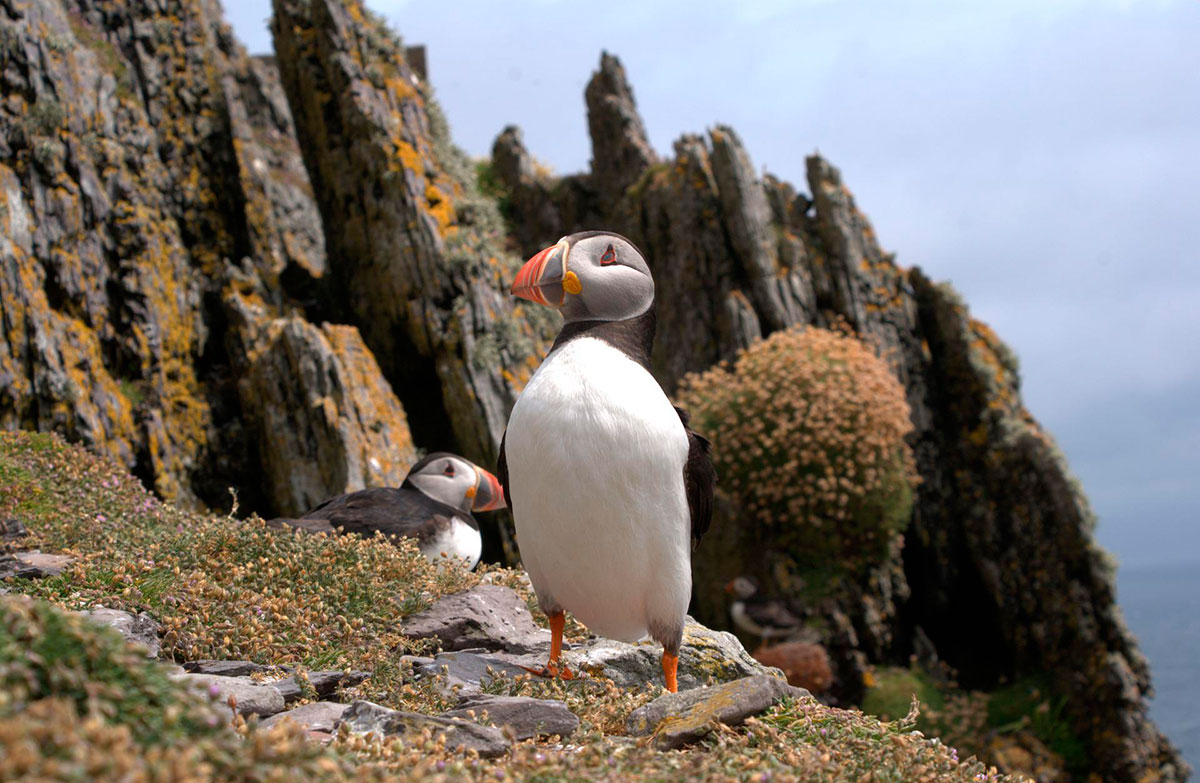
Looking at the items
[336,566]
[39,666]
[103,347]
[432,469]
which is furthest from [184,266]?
[39,666]

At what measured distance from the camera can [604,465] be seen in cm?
392

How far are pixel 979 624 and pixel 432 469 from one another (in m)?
11.9

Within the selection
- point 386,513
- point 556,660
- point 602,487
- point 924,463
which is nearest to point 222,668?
point 556,660

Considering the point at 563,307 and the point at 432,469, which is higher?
the point at 563,307

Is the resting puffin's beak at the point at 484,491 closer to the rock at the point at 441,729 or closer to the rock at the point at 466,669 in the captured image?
the rock at the point at 466,669

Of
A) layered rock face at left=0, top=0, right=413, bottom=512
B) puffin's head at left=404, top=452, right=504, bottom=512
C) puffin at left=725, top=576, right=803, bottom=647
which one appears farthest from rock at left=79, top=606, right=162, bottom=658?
puffin at left=725, top=576, right=803, bottom=647

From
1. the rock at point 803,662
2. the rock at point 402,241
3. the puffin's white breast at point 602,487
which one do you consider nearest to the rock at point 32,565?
the puffin's white breast at point 602,487

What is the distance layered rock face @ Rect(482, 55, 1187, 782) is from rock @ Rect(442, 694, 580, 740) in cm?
1061

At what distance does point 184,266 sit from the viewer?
11203mm

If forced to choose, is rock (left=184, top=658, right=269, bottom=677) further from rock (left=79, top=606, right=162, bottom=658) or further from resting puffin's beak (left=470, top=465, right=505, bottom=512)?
resting puffin's beak (left=470, top=465, right=505, bottom=512)

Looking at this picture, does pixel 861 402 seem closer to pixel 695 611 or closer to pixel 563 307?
pixel 695 611

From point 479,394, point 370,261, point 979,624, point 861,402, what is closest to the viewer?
point 479,394

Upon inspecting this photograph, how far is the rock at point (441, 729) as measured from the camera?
2844 mm

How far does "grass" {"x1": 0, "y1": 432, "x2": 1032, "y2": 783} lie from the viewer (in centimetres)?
184
